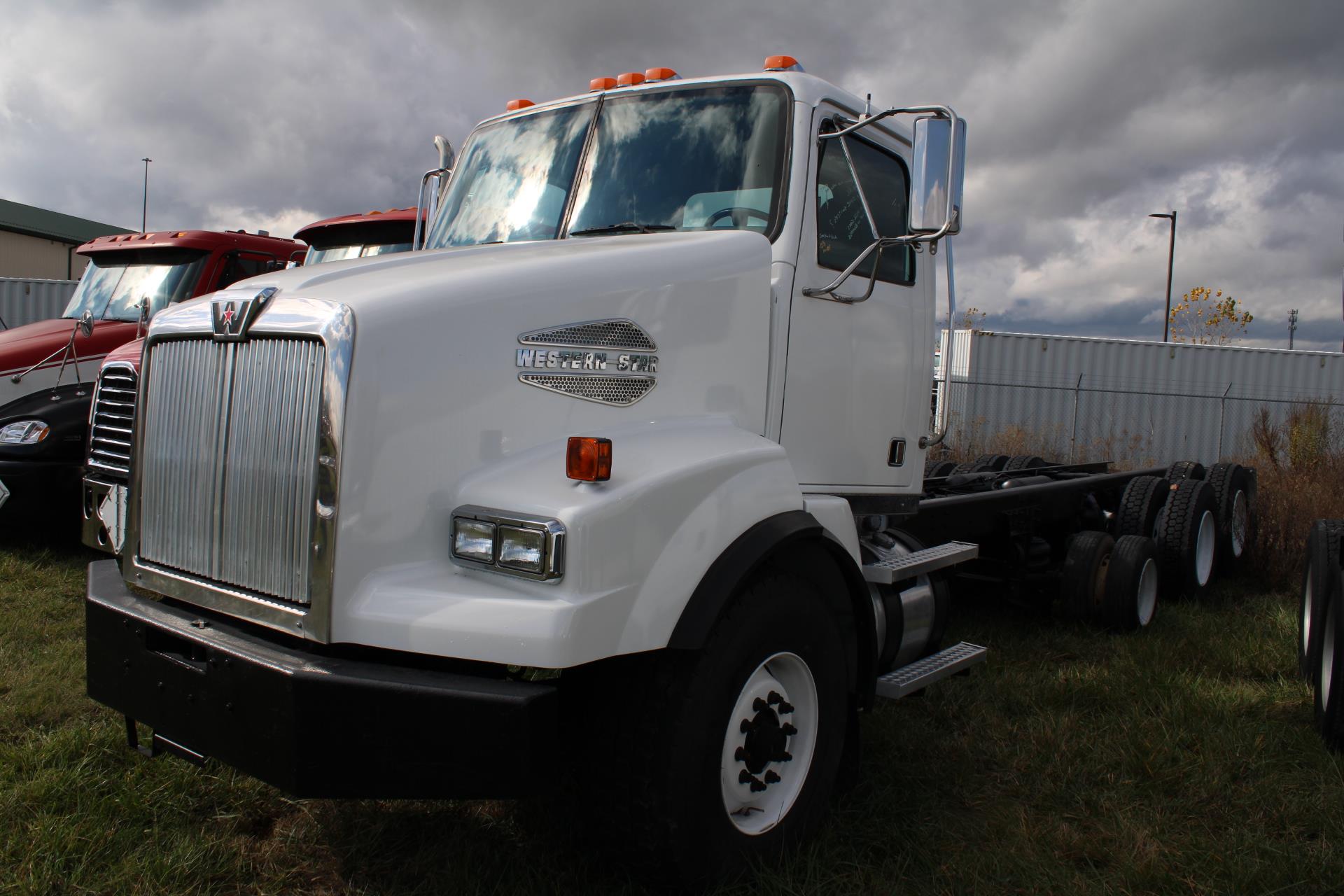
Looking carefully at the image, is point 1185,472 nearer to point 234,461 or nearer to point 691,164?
point 691,164

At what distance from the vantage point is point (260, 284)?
2777 millimetres

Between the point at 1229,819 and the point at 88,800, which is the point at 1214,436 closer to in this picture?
the point at 1229,819

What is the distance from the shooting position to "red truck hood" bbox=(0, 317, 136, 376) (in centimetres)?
732

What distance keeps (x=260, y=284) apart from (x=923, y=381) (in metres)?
2.67

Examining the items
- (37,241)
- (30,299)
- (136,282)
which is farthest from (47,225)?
(136,282)

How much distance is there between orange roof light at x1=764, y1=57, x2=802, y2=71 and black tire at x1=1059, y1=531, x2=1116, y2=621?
382cm

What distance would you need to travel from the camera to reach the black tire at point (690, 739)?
2.53m

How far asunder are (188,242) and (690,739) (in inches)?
292

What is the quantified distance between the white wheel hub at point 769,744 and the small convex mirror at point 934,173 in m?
1.49

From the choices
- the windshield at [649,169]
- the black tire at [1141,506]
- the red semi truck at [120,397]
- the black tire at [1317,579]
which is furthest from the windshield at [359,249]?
the black tire at [1317,579]

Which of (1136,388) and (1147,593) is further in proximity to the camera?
(1136,388)

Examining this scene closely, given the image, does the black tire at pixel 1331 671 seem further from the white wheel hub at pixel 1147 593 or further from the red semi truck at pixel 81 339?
the red semi truck at pixel 81 339

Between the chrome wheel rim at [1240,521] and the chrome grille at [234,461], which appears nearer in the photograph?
the chrome grille at [234,461]

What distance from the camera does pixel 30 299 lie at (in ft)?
65.5
